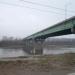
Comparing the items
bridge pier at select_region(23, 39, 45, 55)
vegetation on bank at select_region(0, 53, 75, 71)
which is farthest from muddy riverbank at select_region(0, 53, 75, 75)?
bridge pier at select_region(23, 39, 45, 55)

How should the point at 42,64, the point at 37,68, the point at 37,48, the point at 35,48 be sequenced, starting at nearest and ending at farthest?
the point at 37,68 < the point at 42,64 < the point at 35,48 < the point at 37,48

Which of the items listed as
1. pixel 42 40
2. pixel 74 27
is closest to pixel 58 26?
pixel 74 27

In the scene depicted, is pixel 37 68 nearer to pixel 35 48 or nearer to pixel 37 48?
pixel 35 48

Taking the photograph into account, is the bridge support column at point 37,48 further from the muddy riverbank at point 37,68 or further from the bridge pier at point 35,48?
the muddy riverbank at point 37,68

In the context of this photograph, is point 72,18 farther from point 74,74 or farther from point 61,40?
point 61,40

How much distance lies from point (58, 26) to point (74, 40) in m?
68.7

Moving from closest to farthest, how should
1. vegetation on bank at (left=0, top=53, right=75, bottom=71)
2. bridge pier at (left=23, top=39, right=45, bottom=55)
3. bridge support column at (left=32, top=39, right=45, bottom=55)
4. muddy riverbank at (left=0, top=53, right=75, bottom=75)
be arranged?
muddy riverbank at (left=0, top=53, right=75, bottom=75) → vegetation on bank at (left=0, top=53, right=75, bottom=71) → bridge support column at (left=32, top=39, right=45, bottom=55) → bridge pier at (left=23, top=39, right=45, bottom=55)

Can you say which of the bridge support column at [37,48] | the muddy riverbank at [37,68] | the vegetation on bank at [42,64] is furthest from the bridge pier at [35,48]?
the muddy riverbank at [37,68]

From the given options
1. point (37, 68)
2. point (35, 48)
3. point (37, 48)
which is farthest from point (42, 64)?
point (37, 48)

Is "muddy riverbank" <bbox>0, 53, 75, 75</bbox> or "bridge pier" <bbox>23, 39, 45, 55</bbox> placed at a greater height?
"bridge pier" <bbox>23, 39, 45, 55</bbox>

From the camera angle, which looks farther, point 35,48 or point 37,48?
point 37,48

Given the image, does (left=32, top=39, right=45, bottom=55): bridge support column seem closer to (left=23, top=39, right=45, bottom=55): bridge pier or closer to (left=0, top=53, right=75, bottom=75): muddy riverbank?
(left=23, top=39, right=45, bottom=55): bridge pier

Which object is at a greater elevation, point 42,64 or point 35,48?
point 35,48

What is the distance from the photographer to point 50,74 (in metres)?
12.6
